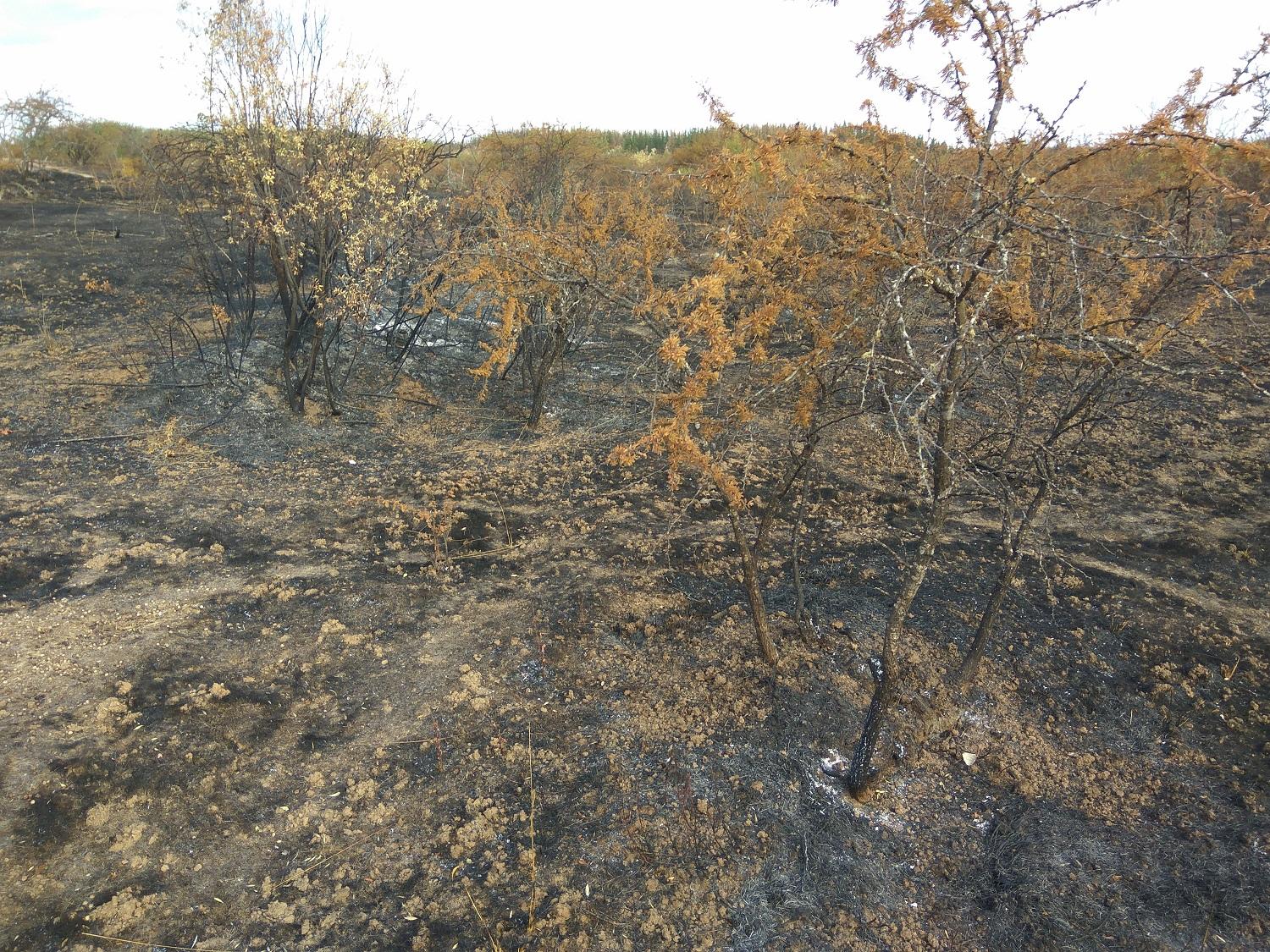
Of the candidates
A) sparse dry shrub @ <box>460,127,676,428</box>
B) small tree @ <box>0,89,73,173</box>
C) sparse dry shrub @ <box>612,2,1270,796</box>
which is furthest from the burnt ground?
small tree @ <box>0,89,73,173</box>

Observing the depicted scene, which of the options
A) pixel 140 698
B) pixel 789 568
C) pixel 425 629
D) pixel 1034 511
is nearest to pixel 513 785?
pixel 425 629

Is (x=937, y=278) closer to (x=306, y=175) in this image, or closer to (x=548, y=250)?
(x=548, y=250)

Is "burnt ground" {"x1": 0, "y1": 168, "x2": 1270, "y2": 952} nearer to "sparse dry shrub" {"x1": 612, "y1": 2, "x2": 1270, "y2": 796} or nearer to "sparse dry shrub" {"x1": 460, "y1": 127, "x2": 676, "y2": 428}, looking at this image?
"sparse dry shrub" {"x1": 612, "y1": 2, "x2": 1270, "y2": 796}

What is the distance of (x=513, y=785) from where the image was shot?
3.54 m

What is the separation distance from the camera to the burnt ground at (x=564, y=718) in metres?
3.03

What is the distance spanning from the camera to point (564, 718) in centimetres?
395

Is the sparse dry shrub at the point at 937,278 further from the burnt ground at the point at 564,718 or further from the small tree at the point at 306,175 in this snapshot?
the small tree at the point at 306,175

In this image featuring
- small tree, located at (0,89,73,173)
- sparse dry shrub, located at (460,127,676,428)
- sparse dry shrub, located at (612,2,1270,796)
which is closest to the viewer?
sparse dry shrub, located at (612,2,1270,796)

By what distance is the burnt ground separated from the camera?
3033 millimetres

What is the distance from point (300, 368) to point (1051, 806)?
25.9 ft

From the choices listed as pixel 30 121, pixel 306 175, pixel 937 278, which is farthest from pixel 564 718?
pixel 30 121

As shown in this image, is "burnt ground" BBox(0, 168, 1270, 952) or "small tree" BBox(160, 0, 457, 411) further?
"small tree" BBox(160, 0, 457, 411)

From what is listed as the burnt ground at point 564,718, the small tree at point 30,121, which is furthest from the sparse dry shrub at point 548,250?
the small tree at point 30,121

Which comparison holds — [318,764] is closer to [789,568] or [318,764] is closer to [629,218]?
[789,568]
